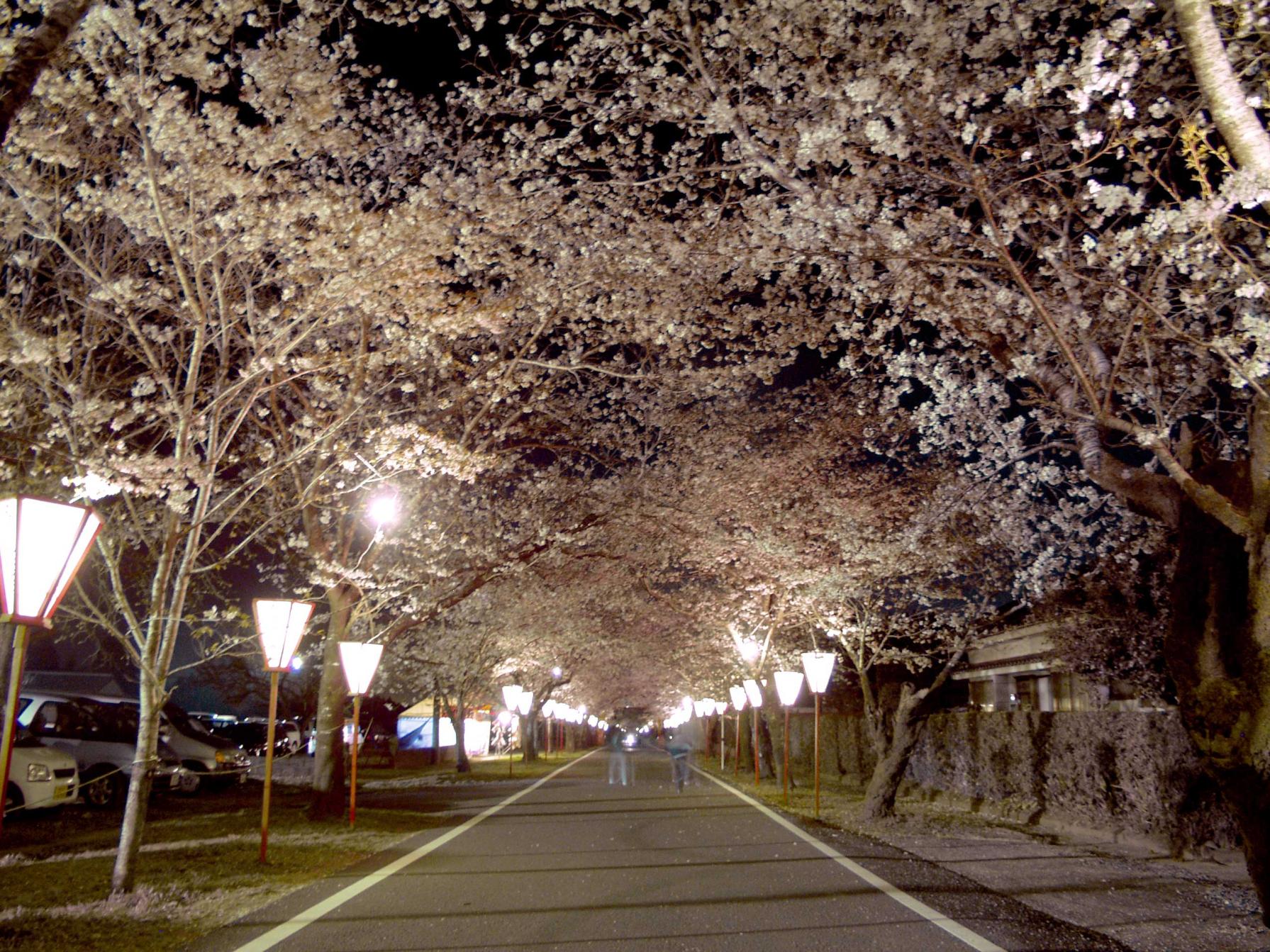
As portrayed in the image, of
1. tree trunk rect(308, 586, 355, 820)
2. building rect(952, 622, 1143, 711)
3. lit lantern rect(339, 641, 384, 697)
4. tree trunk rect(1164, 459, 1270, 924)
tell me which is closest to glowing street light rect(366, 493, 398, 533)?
tree trunk rect(308, 586, 355, 820)

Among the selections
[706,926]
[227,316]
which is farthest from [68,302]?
[706,926]

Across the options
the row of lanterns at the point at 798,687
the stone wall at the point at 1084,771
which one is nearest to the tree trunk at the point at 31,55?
the stone wall at the point at 1084,771

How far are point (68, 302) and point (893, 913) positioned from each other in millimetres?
12483

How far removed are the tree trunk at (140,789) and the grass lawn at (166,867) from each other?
204mm

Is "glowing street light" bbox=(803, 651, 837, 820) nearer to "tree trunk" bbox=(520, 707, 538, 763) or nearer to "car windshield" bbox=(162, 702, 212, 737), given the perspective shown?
"car windshield" bbox=(162, 702, 212, 737)

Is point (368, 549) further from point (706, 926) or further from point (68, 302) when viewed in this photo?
point (706, 926)

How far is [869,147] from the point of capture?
9250 mm

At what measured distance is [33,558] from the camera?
19.5 ft

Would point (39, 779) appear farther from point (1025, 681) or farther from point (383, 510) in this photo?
point (1025, 681)

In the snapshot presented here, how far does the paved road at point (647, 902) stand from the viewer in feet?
22.0

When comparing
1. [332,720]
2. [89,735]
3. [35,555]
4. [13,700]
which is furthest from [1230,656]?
[89,735]

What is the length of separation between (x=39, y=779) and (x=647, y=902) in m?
11.4

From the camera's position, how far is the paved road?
6703 millimetres

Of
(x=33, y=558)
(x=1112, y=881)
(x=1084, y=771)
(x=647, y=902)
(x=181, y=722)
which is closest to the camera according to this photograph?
(x=33, y=558)
